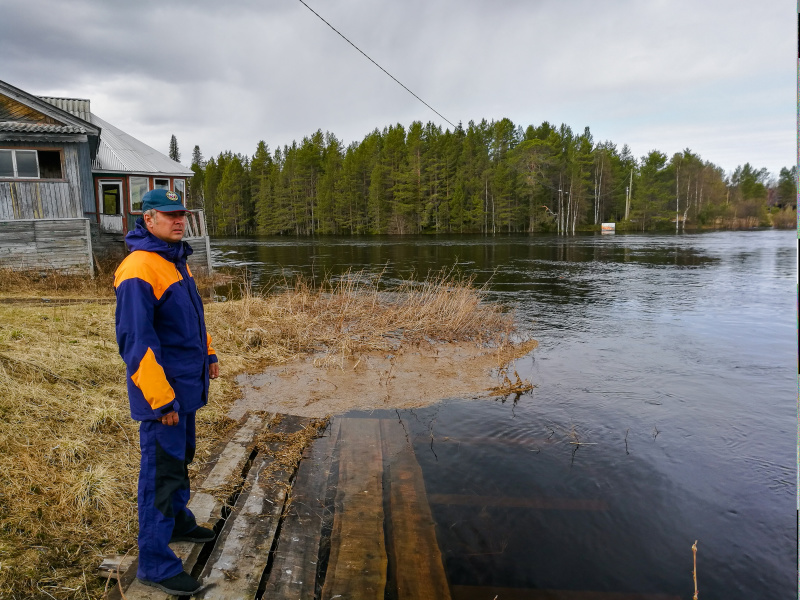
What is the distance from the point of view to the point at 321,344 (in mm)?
9852

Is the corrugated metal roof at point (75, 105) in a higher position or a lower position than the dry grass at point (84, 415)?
higher

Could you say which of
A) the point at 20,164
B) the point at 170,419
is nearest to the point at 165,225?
the point at 170,419

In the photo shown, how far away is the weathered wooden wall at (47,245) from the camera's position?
1534cm

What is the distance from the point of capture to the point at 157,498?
2.85m

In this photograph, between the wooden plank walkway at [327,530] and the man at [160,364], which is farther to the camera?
the wooden plank walkway at [327,530]

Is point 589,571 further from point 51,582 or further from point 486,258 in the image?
point 486,258

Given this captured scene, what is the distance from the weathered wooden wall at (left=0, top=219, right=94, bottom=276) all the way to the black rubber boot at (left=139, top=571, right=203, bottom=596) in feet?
52.4

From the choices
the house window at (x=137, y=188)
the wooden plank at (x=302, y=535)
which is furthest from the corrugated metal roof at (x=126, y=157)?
the wooden plank at (x=302, y=535)

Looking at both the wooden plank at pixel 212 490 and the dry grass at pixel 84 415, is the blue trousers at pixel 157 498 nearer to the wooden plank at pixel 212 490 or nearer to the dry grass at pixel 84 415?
the wooden plank at pixel 212 490

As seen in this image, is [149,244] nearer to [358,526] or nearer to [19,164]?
[358,526]

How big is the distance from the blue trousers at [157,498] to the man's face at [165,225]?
1.10 m

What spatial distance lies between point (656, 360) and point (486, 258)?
21923 mm

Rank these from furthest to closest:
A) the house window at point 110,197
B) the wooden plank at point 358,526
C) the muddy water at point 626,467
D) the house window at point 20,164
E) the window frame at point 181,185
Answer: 1. the window frame at point 181,185
2. the house window at point 110,197
3. the house window at point 20,164
4. the muddy water at point 626,467
5. the wooden plank at point 358,526

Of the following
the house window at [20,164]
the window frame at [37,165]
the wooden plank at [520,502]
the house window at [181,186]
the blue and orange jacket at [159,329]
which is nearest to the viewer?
the blue and orange jacket at [159,329]
